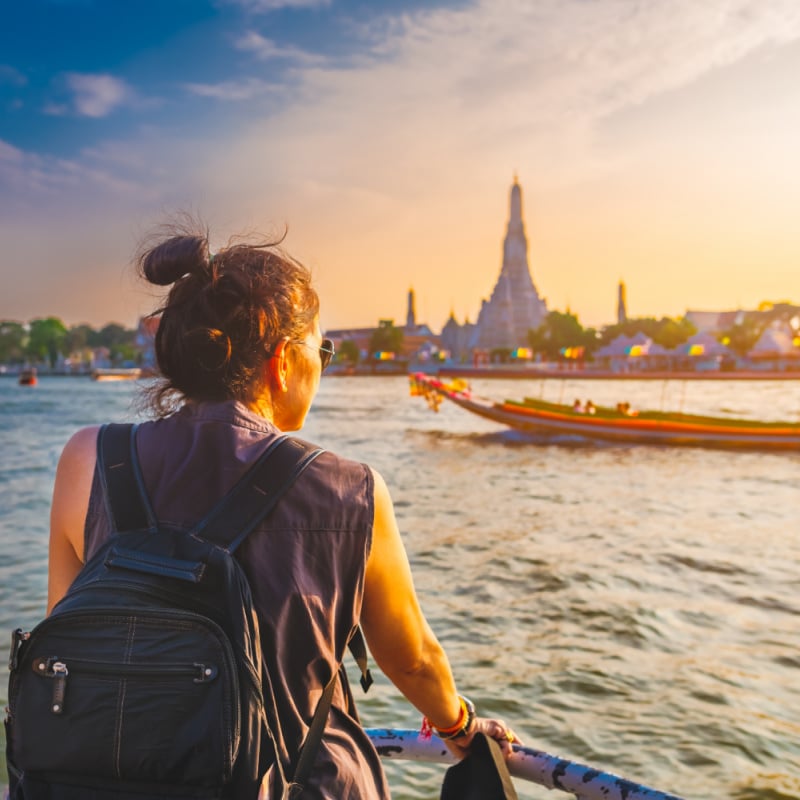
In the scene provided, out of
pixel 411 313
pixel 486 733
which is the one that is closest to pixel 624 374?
pixel 411 313

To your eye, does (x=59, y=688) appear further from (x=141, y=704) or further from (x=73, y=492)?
(x=73, y=492)

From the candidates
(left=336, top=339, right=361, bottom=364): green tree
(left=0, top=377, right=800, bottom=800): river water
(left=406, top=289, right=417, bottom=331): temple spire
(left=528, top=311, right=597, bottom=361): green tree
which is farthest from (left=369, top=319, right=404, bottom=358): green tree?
(left=0, top=377, right=800, bottom=800): river water

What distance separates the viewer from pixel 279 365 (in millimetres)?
1289

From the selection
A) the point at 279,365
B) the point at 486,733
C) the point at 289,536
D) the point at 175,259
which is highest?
the point at 175,259

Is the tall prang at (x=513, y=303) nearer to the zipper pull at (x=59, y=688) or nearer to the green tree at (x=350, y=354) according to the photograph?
the green tree at (x=350, y=354)

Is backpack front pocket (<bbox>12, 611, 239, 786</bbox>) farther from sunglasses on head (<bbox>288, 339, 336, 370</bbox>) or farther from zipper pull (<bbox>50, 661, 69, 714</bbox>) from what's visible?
sunglasses on head (<bbox>288, 339, 336, 370</bbox>)

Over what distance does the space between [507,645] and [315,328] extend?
5358 mm

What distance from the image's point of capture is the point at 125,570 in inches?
41.9

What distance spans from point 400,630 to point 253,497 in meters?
0.35

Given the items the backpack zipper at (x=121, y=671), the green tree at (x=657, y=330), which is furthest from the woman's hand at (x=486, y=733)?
the green tree at (x=657, y=330)

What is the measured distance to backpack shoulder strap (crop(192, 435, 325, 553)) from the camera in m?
1.09

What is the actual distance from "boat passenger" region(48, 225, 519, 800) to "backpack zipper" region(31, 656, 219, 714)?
108mm

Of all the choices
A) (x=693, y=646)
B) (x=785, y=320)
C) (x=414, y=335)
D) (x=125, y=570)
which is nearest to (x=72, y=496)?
Answer: (x=125, y=570)

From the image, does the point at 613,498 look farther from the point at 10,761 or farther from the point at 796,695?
the point at 10,761
